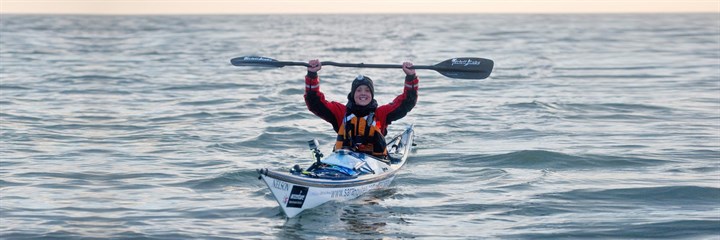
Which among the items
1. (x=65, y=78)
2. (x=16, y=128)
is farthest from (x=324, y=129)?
(x=65, y=78)

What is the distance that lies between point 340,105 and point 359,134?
511 mm

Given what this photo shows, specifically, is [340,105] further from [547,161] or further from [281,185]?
[547,161]

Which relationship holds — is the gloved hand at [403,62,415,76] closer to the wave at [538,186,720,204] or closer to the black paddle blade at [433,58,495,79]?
the black paddle blade at [433,58,495,79]

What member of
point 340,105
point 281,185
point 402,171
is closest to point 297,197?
point 281,185

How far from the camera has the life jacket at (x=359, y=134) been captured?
13.1 metres

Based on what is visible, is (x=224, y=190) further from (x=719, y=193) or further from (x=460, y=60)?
(x=719, y=193)

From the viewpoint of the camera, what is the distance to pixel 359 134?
13.2 meters

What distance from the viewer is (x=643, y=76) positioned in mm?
31875

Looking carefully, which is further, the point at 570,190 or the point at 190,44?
the point at 190,44

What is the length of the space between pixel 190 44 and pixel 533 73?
26381 millimetres

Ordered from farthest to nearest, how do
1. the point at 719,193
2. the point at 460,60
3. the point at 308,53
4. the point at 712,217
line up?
the point at 308,53 → the point at 460,60 → the point at 719,193 → the point at 712,217

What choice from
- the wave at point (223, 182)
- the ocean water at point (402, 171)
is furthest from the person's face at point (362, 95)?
the wave at point (223, 182)

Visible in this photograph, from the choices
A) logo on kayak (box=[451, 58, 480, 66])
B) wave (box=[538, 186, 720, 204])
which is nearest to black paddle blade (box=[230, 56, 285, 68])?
logo on kayak (box=[451, 58, 480, 66])

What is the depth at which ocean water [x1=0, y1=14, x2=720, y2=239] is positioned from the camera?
1130cm
